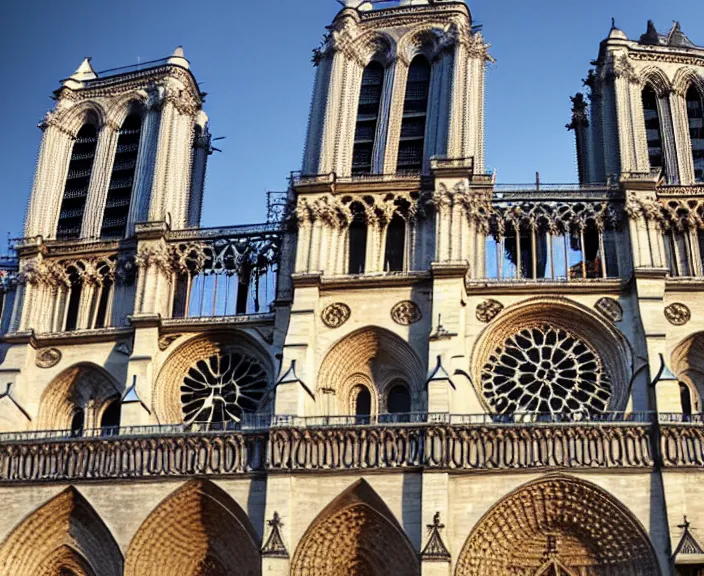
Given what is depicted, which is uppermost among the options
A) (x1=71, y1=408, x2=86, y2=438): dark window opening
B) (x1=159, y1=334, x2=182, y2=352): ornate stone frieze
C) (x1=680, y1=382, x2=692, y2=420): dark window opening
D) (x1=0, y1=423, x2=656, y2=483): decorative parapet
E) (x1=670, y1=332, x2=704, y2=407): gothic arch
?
(x1=159, y1=334, x2=182, y2=352): ornate stone frieze

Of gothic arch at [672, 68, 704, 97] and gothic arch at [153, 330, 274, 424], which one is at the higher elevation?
gothic arch at [672, 68, 704, 97]

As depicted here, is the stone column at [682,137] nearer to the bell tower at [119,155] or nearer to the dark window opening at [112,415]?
the bell tower at [119,155]

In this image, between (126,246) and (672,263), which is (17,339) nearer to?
(126,246)

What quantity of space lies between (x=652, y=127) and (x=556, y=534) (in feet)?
44.8

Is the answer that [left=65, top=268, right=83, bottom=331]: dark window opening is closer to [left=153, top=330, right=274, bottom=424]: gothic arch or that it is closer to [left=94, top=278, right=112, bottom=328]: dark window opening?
[left=94, top=278, right=112, bottom=328]: dark window opening

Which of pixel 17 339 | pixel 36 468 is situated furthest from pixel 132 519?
pixel 17 339

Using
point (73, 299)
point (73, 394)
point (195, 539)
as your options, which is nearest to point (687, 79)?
point (73, 299)

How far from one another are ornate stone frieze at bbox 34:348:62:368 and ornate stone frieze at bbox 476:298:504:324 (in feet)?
36.4

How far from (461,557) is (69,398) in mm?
11643

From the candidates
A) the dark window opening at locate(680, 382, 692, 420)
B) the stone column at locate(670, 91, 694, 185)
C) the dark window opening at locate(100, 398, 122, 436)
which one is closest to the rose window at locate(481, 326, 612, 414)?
the dark window opening at locate(680, 382, 692, 420)

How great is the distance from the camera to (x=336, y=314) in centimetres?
2834

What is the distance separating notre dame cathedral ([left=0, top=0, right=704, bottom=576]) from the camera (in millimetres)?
25172

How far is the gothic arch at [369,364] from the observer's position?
91.3 ft

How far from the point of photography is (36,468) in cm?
2716
